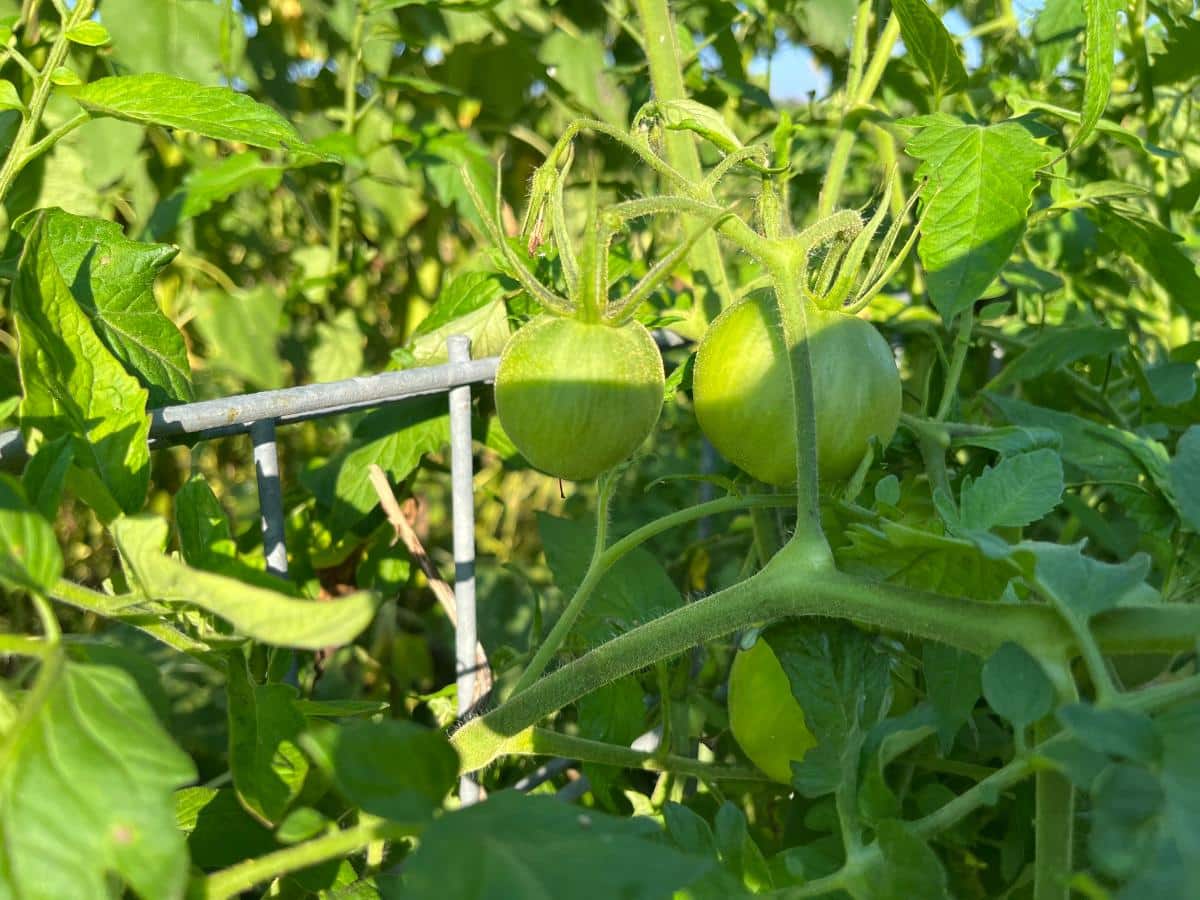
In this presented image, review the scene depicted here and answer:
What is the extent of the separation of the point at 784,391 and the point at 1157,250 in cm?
47

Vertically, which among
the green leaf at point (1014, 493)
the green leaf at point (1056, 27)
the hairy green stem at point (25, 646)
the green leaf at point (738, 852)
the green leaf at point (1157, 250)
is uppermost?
the green leaf at point (1056, 27)

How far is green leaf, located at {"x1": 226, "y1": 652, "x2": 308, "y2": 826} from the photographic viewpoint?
1.67 ft

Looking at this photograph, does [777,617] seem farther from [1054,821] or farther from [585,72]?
[585,72]

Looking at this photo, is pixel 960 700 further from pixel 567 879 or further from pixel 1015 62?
pixel 1015 62

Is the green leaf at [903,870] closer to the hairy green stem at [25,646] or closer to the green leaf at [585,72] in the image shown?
the hairy green stem at [25,646]

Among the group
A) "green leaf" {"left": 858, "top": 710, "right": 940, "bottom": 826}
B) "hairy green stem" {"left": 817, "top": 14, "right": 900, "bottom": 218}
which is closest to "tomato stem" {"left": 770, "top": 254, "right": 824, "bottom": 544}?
"green leaf" {"left": 858, "top": 710, "right": 940, "bottom": 826}

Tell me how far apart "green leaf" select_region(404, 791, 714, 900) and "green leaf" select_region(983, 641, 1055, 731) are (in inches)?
6.7

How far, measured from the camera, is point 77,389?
0.52 metres

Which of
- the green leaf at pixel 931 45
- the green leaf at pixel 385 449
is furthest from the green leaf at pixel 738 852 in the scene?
the green leaf at pixel 931 45

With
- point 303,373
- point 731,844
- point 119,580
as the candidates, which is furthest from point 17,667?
point 731,844

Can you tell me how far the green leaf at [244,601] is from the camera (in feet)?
1.17

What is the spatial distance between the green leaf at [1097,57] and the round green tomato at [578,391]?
0.36m

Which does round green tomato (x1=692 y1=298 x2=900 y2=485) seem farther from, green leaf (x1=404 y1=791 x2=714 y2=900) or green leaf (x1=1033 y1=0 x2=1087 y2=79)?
green leaf (x1=1033 y1=0 x2=1087 y2=79)

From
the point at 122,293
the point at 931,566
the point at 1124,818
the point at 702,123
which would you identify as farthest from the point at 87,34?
the point at 1124,818
